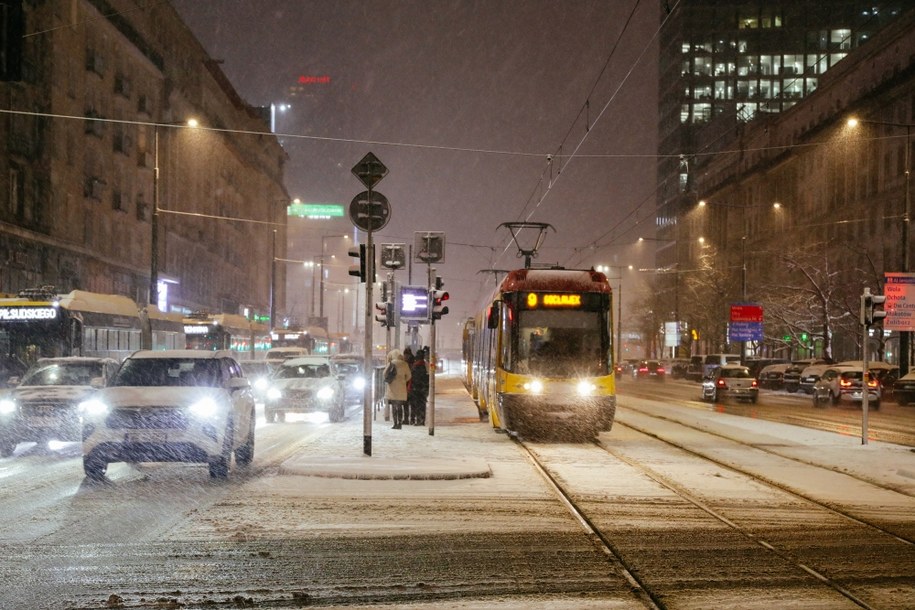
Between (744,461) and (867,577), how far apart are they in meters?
9.10

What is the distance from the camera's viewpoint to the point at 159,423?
13.3 metres

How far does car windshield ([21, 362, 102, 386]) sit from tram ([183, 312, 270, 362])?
18319mm

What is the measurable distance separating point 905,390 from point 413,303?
25.2 m

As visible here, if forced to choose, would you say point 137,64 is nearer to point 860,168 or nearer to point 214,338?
point 214,338

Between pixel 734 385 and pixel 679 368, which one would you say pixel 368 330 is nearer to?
pixel 734 385

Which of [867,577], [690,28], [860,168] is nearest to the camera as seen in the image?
[867,577]

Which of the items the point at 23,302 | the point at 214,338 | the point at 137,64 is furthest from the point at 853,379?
the point at 137,64

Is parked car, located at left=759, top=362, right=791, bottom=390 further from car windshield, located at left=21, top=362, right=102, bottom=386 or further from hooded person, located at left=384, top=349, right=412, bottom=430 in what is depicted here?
car windshield, located at left=21, top=362, right=102, bottom=386

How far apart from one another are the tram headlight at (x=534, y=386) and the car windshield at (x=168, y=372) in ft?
22.0

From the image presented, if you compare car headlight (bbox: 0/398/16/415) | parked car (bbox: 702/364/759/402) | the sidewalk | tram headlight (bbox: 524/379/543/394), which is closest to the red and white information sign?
parked car (bbox: 702/364/759/402)

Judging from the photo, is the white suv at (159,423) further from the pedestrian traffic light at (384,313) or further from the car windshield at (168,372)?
the pedestrian traffic light at (384,313)

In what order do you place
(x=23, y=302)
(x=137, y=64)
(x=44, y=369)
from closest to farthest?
(x=44, y=369), (x=23, y=302), (x=137, y=64)

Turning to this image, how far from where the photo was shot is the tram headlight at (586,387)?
1942cm

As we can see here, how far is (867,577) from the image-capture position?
308 inches
